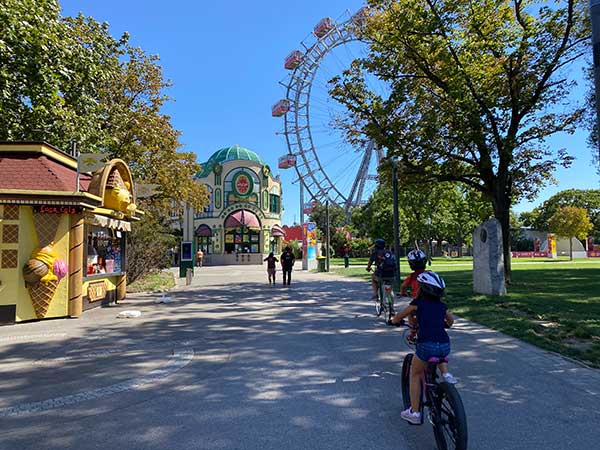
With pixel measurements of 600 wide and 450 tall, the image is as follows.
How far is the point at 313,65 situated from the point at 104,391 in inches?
1841

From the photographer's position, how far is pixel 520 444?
3.70 m

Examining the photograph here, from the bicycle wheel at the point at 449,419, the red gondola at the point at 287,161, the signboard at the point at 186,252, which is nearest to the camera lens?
the bicycle wheel at the point at 449,419

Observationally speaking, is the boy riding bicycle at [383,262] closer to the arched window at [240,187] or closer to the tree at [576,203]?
the arched window at [240,187]

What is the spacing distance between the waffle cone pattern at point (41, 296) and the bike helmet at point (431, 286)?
31.5ft

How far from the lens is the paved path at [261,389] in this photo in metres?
3.93

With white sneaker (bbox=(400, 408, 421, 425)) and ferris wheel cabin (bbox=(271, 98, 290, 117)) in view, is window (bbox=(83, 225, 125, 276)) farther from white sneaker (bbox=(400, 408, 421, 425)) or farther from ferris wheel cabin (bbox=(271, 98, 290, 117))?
ferris wheel cabin (bbox=(271, 98, 290, 117))

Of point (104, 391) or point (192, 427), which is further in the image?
point (104, 391)

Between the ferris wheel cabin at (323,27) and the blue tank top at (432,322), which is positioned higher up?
the ferris wheel cabin at (323,27)

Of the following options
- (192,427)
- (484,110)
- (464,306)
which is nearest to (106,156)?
(192,427)

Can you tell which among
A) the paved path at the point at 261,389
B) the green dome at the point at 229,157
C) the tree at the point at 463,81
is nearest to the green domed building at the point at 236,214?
the green dome at the point at 229,157

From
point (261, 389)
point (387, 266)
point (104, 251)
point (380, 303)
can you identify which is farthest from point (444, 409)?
point (104, 251)

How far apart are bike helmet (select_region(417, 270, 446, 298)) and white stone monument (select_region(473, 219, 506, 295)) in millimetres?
11064

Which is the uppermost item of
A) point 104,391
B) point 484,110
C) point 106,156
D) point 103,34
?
point 103,34

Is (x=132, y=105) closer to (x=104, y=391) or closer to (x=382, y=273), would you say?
(x=382, y=273)
